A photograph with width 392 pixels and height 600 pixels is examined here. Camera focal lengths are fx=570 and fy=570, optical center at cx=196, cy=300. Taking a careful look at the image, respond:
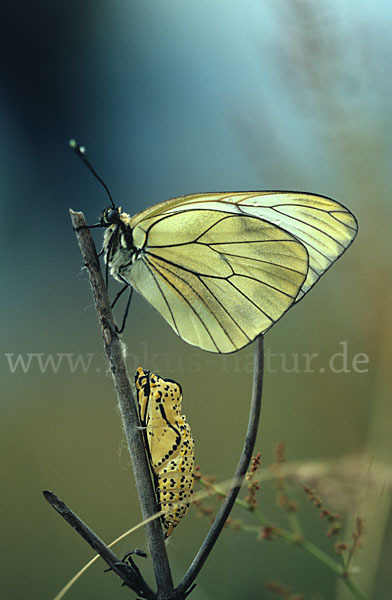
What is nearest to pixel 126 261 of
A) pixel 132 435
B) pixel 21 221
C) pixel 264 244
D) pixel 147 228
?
pixel 147 228

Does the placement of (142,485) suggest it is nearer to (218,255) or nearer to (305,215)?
(218,255)

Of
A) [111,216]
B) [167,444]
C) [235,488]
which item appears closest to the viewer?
[235,488]

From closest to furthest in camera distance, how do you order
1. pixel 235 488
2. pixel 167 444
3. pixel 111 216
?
pixel 235 488, pixel 167 444, pixel 111 216

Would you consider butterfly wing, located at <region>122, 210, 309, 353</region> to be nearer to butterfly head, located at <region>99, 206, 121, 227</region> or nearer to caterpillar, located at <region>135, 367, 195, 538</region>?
butterfly head, located at <region>99, 206, 121, 227</region>

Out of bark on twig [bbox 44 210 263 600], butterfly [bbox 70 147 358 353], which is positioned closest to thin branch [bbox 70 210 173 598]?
bark on twig [bbox 44 210 263 600]

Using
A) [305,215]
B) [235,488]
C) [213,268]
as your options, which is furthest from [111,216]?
[235,488]

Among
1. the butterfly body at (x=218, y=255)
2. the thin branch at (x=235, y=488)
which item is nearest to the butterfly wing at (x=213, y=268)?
the butterfly body at (x=218, y=255)

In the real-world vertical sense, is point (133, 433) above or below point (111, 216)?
below
